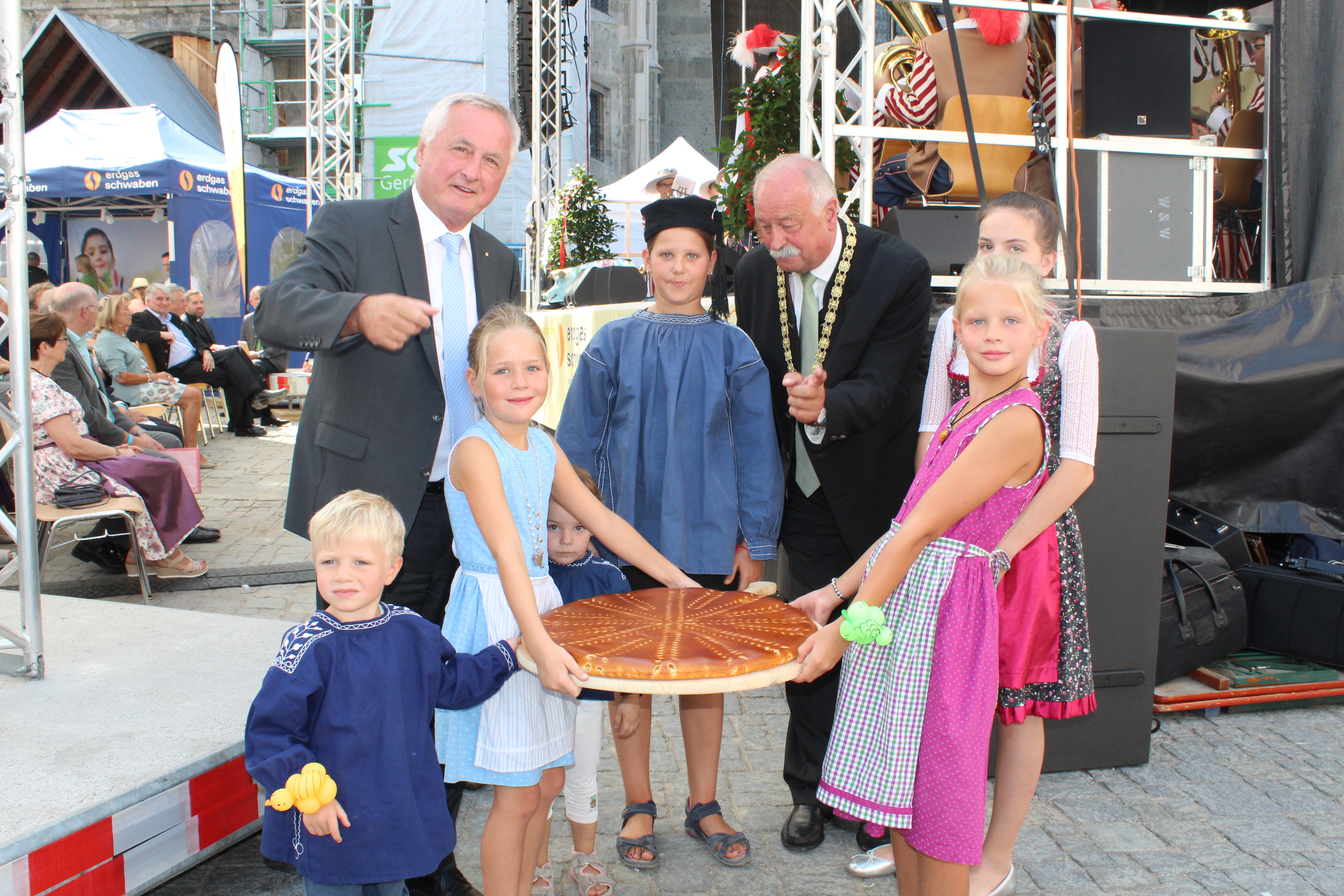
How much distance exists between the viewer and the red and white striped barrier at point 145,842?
81.6 inches

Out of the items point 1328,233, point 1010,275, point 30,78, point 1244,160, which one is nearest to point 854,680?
point 1010,275

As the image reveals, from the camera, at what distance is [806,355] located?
9.81 ft

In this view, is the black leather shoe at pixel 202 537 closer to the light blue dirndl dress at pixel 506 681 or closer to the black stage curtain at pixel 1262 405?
the light blue dirndl dress at pixel 506 681

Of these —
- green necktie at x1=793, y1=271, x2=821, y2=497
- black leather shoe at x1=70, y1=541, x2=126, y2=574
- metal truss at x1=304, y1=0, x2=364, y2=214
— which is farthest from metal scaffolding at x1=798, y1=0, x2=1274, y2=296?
metal truss at x1=304, y1=0, x2=364, y2=214

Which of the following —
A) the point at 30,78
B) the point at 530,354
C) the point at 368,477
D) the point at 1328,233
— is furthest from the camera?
the point at 30,78

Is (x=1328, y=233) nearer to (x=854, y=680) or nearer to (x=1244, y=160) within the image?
(x=1244, y=160)

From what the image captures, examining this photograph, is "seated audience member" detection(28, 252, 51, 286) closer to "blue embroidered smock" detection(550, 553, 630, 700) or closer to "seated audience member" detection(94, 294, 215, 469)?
"seated audience member" detection(94, 294, 215, 469)

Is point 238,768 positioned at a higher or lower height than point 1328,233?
lower

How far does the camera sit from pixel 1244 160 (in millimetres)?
5875

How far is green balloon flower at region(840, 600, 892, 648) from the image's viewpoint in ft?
6.45

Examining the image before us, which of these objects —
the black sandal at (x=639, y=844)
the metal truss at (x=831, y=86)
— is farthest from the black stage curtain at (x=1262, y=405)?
the black sandal at (x=639, y=844)

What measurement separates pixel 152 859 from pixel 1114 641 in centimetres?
300

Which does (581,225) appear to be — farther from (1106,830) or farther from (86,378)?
(1106,830)

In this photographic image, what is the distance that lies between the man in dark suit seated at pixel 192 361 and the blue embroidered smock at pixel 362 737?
32.5 feet
